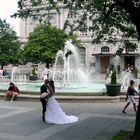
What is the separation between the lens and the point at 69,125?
46.4ft

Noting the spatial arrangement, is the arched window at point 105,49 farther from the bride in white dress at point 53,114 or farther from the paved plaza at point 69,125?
the bride in white dress at point 53,114

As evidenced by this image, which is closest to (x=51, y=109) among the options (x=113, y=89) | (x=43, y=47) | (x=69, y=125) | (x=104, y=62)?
(x=69, y=125)

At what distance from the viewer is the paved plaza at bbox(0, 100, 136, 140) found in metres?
12.1

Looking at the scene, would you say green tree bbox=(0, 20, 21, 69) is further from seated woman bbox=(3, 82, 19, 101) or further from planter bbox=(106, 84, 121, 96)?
planter bbox=(106, 84, 121, 96)

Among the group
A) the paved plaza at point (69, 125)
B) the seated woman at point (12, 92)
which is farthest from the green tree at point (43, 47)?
the paved plaza at point (69, 125)

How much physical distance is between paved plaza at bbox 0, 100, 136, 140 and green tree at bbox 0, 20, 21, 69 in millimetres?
41450

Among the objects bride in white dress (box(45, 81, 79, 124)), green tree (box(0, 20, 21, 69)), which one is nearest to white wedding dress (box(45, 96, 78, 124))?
bride in white dress (box(45, 81, 79, 124))

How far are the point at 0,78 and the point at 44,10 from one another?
30.6 meters

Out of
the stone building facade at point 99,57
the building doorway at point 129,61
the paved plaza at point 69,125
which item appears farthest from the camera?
the building doorway at point 129,61

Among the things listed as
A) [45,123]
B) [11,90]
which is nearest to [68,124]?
[45,123]

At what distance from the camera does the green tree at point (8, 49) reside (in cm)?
6166

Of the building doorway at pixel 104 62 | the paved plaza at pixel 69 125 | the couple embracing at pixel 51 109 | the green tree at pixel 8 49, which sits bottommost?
the paved plaza at pixel 69 125

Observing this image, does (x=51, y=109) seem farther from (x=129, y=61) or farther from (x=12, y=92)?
(x=129, y=61)

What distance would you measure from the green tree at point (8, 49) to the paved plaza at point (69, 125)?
41.4 metres
